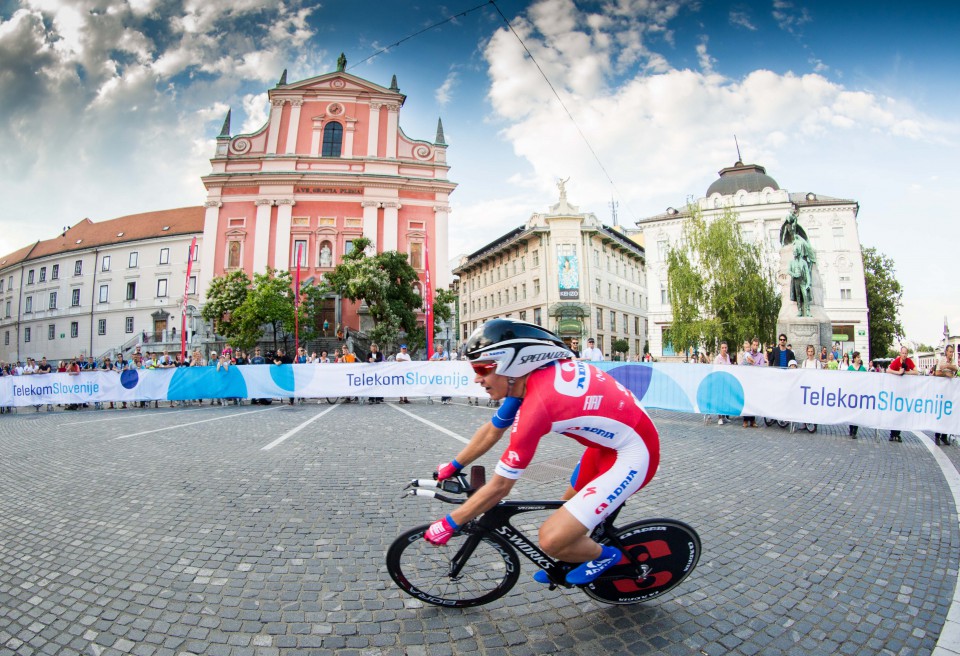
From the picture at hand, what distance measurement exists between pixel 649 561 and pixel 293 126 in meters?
47.0

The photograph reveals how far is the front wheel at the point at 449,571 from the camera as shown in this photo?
8.57 feet

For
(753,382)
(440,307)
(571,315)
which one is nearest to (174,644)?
(753,382)

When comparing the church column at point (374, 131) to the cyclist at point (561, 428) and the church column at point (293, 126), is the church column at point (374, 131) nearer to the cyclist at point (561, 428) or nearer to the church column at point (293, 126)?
the church column at point (293, 126)

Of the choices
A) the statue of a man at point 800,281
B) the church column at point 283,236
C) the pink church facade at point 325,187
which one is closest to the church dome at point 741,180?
the pink church facade at point 325,187

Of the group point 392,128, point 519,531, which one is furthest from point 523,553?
point 392,128

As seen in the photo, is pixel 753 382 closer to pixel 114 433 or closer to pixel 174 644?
pixel 174 644

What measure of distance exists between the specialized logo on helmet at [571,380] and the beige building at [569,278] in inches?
1622

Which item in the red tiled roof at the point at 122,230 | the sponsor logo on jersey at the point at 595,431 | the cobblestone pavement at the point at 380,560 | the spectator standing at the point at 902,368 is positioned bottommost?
the cobblestone pavement at the point at 380,560

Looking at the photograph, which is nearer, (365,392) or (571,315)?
(365,392)

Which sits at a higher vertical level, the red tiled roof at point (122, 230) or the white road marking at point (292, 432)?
the red tiled roof at point (122, 230)

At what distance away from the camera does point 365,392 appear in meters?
14.6

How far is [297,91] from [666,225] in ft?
130

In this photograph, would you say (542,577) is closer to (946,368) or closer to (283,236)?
(946,368)

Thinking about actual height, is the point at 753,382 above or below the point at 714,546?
above
